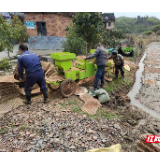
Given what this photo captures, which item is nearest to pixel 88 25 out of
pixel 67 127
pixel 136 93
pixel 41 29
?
pixel 136 93

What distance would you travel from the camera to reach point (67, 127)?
3068 millimetres

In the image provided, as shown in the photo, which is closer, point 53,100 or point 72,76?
point 53,100

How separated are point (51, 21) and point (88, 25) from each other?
614cm

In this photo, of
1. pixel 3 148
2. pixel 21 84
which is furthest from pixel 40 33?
pixel 3 148

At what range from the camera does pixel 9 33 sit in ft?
14.5

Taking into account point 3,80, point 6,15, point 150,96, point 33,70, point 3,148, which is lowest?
point 150,96

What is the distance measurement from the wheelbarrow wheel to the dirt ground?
160 millimetres

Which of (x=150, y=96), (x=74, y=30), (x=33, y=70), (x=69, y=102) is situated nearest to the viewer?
(x=33, y=70)

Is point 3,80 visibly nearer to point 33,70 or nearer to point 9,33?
point 33,70

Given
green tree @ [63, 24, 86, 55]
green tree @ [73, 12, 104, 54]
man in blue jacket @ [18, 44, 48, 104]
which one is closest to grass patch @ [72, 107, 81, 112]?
man in blue jacket @ [18, 44, 48, 104]

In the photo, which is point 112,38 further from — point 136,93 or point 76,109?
point 76,109

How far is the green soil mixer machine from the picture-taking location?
13.6ft

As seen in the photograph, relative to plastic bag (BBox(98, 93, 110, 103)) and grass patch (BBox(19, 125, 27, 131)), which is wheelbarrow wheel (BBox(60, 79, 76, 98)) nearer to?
plastic bag (BBox(98, 93, 110, 103))

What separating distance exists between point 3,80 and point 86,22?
256 inches
